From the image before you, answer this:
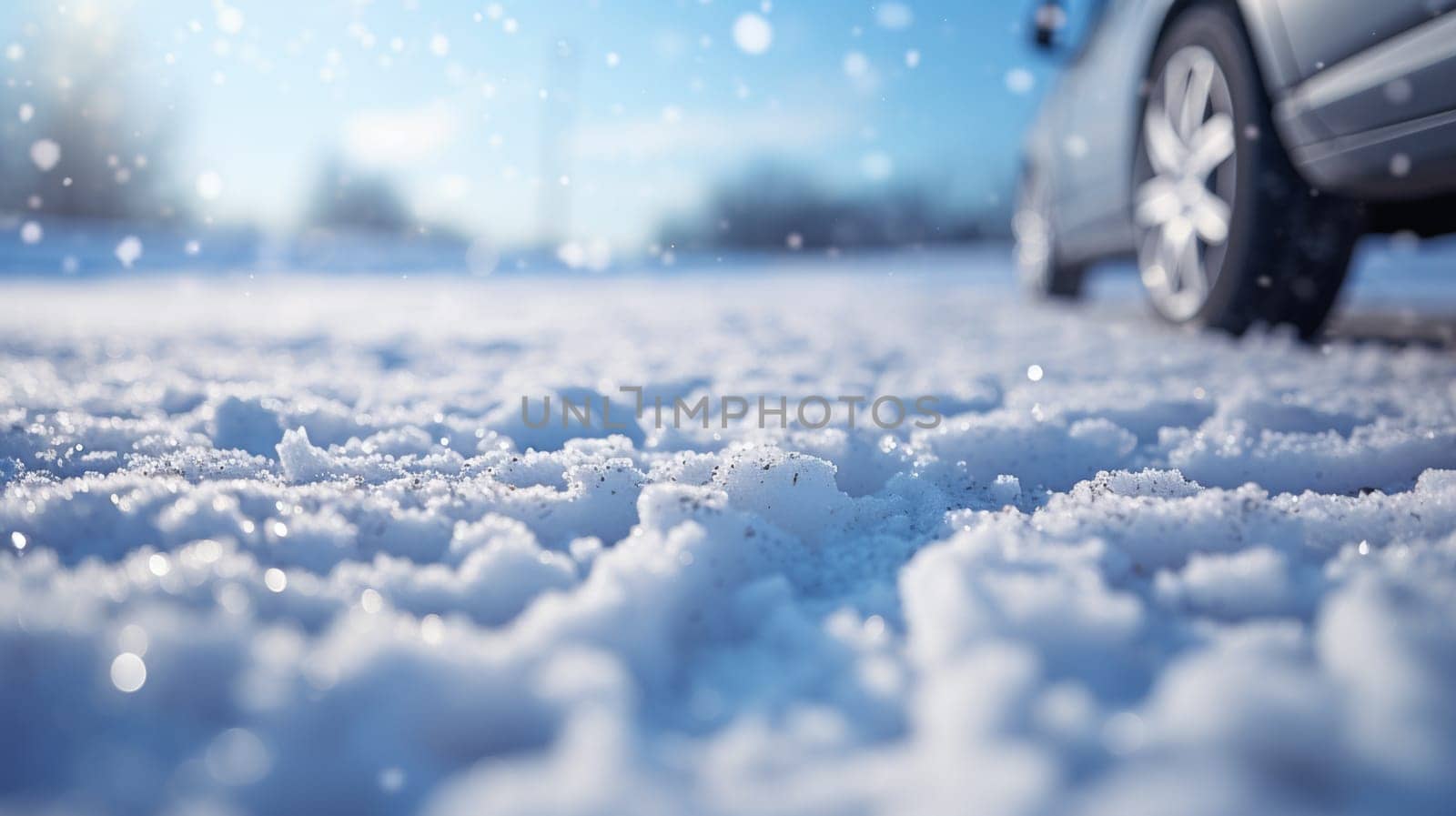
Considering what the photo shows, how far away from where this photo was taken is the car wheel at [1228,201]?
8.01ft

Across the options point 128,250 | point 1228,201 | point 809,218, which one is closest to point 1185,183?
point 1228,201

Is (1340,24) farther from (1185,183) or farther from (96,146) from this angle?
(96,146)

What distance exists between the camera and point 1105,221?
377cm

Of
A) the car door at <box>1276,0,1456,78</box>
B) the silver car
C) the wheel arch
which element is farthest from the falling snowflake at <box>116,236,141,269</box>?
the car door at <box>1276,0,1456,78</box>

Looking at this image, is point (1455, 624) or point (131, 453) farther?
point (131, 453)

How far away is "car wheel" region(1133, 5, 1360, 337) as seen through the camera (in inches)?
96.1

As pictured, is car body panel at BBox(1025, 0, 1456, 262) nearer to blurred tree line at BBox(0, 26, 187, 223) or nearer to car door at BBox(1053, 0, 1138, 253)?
car door at BBox(1053, 0, 1138, 253)

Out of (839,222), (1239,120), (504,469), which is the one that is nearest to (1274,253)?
(1239,120)

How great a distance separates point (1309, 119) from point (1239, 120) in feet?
1.14

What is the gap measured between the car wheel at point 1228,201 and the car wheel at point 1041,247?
6.51 ft

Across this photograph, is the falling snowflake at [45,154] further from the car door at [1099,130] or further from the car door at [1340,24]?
the car door at [1340,24]

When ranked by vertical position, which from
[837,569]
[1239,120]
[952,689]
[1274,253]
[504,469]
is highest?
[1239,120]

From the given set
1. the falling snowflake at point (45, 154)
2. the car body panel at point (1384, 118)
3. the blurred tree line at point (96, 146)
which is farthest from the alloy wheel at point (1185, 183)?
the falling snowflake at point (45, 154)

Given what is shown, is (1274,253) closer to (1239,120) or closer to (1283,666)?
(1239,120)
